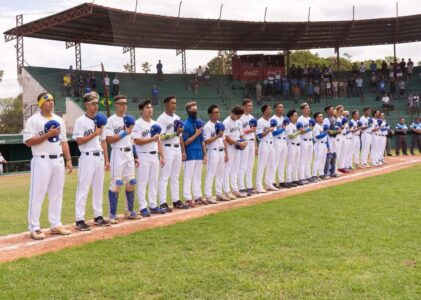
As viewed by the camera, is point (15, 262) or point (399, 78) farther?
point (399, 78)

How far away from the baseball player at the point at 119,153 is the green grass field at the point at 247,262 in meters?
1.22

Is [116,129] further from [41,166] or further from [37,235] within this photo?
[37,235]

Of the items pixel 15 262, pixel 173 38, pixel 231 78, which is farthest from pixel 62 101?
pixel 15 262

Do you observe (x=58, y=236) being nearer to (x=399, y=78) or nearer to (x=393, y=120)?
(x=393, y=120)

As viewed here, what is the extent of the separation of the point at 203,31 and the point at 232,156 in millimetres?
21687

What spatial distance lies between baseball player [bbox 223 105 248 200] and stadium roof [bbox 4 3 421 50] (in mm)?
17674

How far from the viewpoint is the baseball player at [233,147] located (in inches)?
377

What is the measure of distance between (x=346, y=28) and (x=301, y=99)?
5823 millimetres

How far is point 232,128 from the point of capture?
966cm

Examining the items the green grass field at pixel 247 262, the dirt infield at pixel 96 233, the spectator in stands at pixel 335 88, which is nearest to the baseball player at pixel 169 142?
the dirt infield at pixel 96 233

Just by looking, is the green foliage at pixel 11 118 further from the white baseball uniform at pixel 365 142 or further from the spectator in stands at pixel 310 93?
the white baseball uniform at pixel 365 142

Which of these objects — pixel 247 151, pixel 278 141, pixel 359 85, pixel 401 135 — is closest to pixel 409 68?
pixel 359 85

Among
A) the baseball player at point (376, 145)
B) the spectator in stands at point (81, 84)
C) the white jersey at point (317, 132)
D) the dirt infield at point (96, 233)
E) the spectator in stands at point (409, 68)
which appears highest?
the spectator in stands at point (409, 68)

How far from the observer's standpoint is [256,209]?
7773 millimetres
